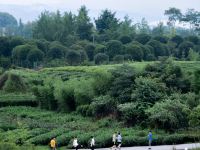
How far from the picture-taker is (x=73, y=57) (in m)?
67.6

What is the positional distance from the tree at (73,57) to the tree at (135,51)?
23.3ft

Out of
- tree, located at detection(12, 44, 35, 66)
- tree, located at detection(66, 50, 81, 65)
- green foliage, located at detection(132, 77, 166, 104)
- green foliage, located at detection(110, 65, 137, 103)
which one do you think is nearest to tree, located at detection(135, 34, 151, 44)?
tree, located at detection(66, 50, 81, 65)

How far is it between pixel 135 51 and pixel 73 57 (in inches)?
350

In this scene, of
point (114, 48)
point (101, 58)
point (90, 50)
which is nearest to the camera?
point (101, 58)

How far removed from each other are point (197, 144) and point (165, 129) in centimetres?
420

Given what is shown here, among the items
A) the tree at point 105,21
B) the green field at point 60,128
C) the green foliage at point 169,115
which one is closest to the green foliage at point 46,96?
the green field at point 60,128

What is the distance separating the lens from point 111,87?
1522 inches

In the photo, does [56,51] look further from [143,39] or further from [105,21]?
[105,21]

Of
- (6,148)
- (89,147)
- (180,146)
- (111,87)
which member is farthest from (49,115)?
(6,148)

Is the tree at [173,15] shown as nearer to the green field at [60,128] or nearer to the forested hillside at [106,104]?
the forested hillside at [106,104]

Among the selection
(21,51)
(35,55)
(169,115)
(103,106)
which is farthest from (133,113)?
(21,51)

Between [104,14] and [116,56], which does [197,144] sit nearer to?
[116,56]

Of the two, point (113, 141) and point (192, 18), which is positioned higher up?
point (192, 18)

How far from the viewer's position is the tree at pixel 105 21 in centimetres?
9104
